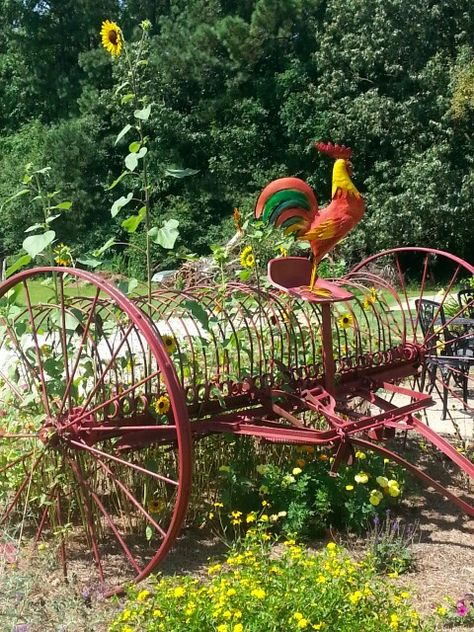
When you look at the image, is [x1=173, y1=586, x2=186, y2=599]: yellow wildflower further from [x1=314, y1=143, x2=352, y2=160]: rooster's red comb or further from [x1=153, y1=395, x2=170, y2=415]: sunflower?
[x1=314, y1=143, x2=352, y2=160]: rooster's red comb

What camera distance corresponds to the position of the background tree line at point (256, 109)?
55.4ft

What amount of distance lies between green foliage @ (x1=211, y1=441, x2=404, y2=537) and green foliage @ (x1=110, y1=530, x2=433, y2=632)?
0.69 m

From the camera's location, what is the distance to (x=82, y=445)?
2.88m

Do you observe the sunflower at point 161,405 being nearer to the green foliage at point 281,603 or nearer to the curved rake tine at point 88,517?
the curved rake tine at point 88,517

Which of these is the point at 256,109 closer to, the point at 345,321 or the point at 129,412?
the point at 345,321

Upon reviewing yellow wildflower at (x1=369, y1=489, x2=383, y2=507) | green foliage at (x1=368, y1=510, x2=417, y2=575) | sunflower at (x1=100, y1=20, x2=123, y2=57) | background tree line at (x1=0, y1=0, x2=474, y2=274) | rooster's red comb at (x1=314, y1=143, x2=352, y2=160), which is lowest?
green foliage at (x1=368, y1=510, x2=417, y2=575)

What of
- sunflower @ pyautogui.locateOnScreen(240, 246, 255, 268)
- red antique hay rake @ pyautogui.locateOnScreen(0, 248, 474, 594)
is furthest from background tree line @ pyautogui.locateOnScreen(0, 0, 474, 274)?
red antique hay rake @ pyautogui.locateOnScreen(0, 248, 474, 594)

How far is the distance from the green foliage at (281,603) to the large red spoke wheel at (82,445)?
320mm

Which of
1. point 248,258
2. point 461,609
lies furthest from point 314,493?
point 248,258

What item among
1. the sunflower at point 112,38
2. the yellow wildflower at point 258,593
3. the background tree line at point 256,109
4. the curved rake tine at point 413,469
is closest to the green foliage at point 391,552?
the curved rake tine at point 413,469

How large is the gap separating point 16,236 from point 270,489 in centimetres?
1965

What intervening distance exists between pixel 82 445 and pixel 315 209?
1558 mm

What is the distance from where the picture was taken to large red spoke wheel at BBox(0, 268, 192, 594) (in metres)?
2.95

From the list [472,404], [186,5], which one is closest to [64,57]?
[186,5]
